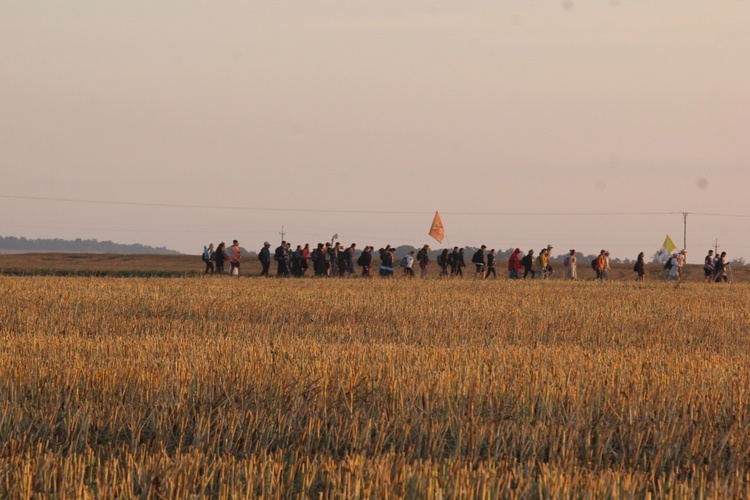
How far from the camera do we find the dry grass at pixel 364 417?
18.0 ft

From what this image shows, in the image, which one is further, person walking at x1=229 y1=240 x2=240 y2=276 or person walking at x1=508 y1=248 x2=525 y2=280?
person walking at x1=508 y1=248 x2=525 y2=280

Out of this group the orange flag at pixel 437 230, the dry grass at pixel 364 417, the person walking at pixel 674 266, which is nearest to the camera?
the dry grass at pixel 364 417

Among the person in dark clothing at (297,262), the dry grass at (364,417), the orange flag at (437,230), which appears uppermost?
the orange flag at (437,230)

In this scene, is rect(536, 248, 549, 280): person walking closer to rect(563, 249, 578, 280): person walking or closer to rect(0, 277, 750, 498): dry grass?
rect(563, 249, 578, 280): person walking

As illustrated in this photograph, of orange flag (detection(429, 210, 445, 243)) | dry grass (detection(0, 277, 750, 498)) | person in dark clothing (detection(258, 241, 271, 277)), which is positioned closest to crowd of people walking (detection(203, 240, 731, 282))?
person in dark clothing (detection(258, 241, 271, 277))

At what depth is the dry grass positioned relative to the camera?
5.48 meters

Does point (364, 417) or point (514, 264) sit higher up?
point (514, 264)

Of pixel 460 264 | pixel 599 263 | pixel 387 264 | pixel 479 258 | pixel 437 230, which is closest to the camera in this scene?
pixel 387 264

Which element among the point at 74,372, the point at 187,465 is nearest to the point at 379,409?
the point at 187,465

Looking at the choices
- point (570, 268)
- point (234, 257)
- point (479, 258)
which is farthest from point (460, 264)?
point (234, 257)

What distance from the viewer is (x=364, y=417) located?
728 cm

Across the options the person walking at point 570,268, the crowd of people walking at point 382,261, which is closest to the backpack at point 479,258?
the crowd of people walking at point 382,261

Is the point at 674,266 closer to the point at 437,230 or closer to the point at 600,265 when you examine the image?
the point at 600,265

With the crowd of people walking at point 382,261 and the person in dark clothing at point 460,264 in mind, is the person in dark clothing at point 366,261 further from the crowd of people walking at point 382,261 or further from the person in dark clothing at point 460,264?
the person in dark clothing at point 460,264
